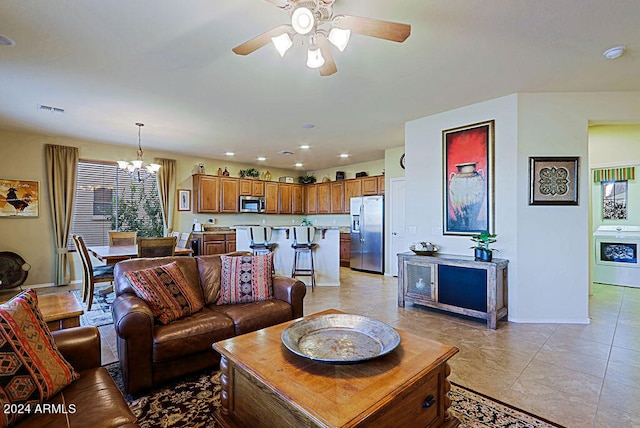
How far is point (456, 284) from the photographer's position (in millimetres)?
3729

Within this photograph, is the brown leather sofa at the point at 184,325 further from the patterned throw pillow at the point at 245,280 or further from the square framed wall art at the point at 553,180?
the square framed wall art at the point at 553,180

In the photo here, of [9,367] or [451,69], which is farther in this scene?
[451,69]

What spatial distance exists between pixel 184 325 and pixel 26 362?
3.53 feet

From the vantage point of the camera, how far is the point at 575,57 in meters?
2.75

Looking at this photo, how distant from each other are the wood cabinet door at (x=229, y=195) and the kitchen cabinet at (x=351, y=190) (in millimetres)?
2757

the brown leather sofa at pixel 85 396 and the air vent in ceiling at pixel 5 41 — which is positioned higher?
the air vent in ceiling at pixel 5 41

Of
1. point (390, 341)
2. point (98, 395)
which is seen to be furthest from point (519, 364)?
point (98, 395)

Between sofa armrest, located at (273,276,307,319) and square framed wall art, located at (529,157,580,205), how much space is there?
9.65 ft

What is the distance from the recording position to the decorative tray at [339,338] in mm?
1578

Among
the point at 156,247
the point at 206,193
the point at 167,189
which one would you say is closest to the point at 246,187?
the point at 206,193

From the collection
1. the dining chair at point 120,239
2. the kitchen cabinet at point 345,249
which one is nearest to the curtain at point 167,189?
the dining chair at point 120,239

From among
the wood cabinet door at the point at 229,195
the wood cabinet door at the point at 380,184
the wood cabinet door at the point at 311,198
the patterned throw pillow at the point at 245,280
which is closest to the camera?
the patterned throw pillow at the point at 245,280

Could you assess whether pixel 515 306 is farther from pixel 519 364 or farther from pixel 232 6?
pixel 232 6

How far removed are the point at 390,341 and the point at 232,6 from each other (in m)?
2.41
